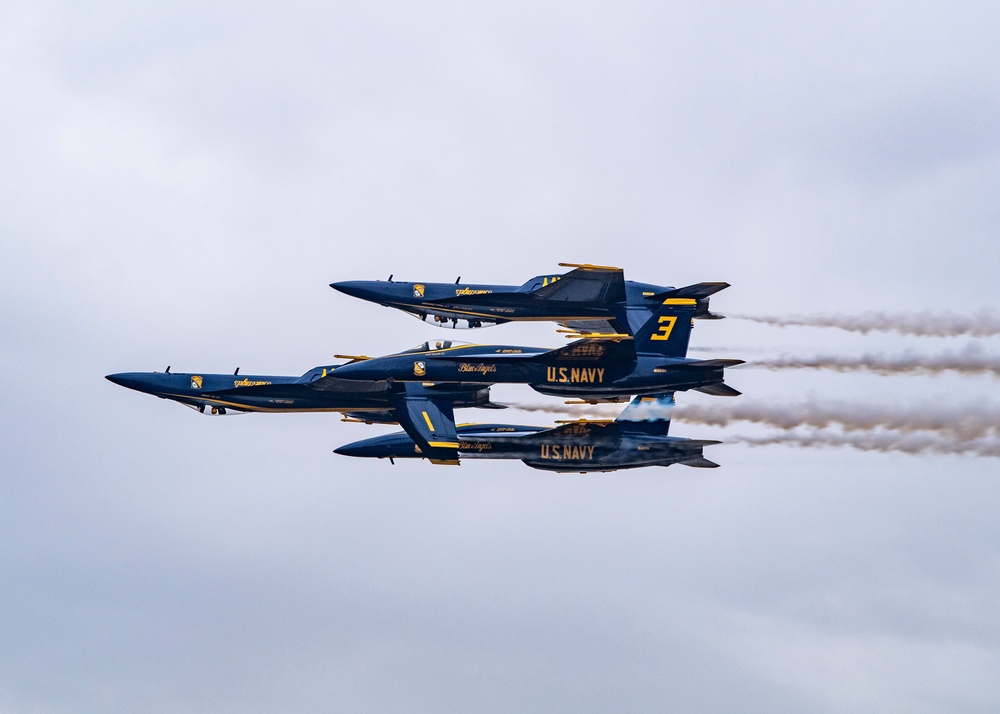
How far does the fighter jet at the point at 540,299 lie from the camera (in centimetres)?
5997

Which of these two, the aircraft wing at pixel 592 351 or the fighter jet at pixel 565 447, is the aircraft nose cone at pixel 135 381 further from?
the aircraft wing at pixel 592 351

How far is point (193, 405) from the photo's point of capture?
62938mm

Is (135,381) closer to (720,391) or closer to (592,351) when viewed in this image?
(592,351)

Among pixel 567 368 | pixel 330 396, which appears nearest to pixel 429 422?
pixel 330 396

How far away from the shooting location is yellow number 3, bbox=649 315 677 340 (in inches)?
2438

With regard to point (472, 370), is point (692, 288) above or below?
above

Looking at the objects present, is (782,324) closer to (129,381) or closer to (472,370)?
(472,370)

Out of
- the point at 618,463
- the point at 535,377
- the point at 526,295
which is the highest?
the point at 526,295

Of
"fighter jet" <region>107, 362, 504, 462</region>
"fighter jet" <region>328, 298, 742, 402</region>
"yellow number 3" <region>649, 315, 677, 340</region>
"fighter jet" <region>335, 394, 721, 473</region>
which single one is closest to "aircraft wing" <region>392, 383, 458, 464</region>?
"fighter jet" <region>107, 362, 504, 462</region>

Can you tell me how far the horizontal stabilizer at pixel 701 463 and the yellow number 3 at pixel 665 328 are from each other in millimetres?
6262

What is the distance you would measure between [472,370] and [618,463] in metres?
9.51

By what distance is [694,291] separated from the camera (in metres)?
62.8

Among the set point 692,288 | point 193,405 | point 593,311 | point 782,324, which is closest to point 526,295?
point 593,311

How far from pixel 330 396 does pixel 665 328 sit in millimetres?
17145
